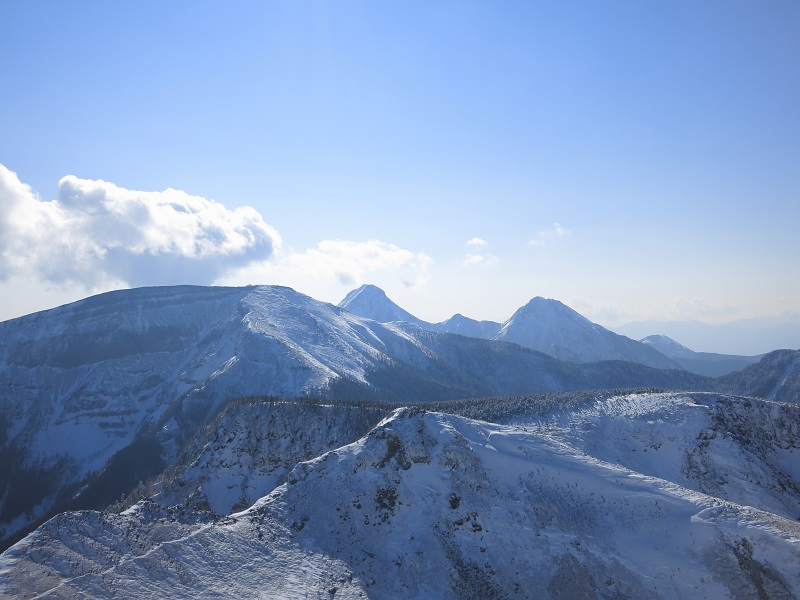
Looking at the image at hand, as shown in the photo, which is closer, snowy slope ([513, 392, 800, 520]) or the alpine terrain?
the alpine terrain

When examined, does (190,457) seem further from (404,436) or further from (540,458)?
(540,458)

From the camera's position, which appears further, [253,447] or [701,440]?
[253,447]

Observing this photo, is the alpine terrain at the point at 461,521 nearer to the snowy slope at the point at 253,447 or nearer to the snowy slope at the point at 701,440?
the snowy slope at the point at 701,440

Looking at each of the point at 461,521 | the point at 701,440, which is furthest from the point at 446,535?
the point at 701,440

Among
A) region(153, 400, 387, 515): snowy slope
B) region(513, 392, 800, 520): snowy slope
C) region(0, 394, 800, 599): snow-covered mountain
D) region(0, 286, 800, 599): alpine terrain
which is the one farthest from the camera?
region(153, 400, 387, 515): snowy slope

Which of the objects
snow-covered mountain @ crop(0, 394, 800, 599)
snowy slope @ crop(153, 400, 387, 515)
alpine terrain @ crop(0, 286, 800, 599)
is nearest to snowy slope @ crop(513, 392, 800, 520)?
alpine terrain @ crop(0, 286, 800, 599)

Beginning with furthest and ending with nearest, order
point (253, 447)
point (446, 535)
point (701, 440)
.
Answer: point (253, 447)
point (701, 440)
point (446, 535)

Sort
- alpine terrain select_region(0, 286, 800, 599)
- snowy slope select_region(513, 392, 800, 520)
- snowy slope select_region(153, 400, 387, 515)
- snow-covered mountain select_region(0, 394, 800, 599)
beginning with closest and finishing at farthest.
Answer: snow-covered mountain select_region(0, 394, 800, 599)
alpine terrain select_region(0, 286, 800, 599)
snowy slope select_region(513, 392, 800, 520)
snowy slope select_region(153, 400, 387, 515)

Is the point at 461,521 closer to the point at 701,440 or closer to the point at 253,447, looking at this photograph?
the point at 253,447

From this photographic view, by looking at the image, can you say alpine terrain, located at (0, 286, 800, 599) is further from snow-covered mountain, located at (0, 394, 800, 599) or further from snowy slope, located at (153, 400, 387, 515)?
snowy slope, located at (153, 400, 387, 515)
